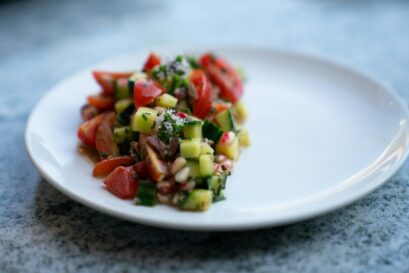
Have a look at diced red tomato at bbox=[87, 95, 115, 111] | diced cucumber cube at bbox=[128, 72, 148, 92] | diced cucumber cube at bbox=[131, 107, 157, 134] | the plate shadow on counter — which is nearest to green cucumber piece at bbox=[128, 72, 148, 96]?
diced cucumber cube at bbox=[128, 72, 148, 92]

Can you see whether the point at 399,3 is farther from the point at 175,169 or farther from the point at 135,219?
the point at 135,219

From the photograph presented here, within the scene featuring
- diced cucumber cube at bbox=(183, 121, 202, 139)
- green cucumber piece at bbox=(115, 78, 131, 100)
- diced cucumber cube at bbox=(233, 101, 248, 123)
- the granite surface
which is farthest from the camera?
diced cucumber cube at bbox=(233, 101, 248, 123)

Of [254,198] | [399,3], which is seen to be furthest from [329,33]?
[254,198]

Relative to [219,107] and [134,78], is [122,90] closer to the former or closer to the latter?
[134,78]

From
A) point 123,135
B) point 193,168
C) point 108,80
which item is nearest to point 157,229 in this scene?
point 193,168

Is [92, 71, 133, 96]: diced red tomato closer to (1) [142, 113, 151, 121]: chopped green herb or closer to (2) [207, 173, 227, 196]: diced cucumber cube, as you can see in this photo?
(1) [142, 113, 151, 121]: chopped green herb

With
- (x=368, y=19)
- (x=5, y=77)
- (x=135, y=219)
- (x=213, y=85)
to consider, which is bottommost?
(x=5, y=77)
